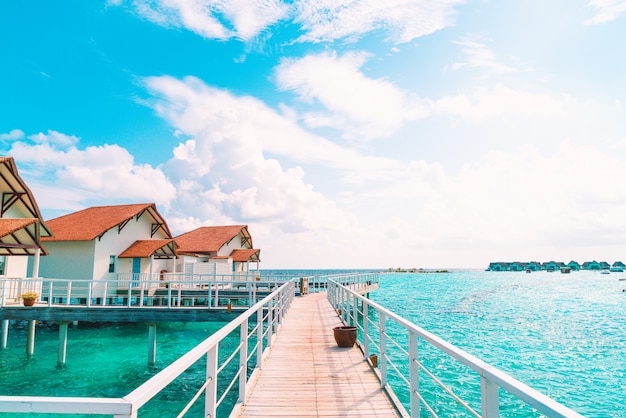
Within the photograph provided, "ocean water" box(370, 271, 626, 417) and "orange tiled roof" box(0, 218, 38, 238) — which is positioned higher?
"orange tiled roof" box(0, 218, 38, 238)

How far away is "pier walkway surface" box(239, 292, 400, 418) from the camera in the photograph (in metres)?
5.78

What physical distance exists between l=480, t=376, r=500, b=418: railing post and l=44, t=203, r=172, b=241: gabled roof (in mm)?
25921

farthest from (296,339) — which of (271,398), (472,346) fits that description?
(472,346)

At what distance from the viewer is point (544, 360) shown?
19.3m

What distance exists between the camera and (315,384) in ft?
23.3

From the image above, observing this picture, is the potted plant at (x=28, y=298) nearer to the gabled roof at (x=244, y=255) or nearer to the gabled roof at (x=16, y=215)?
the gabled roof at (x=16, y=215)

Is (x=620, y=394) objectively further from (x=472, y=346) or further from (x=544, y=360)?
(x=472, y=346)

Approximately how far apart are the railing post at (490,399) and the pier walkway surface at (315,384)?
8.76 feet

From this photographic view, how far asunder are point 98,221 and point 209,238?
43.7 ft

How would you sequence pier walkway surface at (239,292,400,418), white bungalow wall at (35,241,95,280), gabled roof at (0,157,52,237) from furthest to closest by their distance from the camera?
white bungalow wall at (35,241,95,280) → gabled roof at (0,157,52,237) → pier walkway surface at (239,292,400,418)

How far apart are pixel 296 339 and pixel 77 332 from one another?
17701 mm

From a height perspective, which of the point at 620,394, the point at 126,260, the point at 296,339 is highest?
the point at 126,260

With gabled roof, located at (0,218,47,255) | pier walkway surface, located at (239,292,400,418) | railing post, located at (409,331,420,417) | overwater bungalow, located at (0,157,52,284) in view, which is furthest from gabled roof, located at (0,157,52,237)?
railing post, located at (409,331,420,417)

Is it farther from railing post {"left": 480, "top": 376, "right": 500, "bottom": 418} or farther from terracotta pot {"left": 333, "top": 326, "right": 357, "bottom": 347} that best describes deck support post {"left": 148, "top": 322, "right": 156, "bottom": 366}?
railing post {"left": 480, "top": 376, "right": 500, "bottom": 418}
